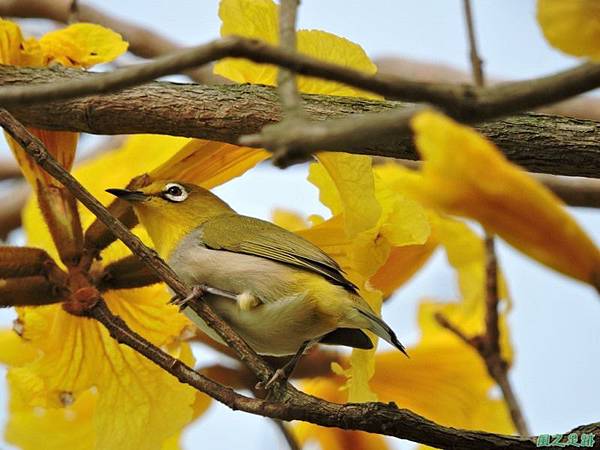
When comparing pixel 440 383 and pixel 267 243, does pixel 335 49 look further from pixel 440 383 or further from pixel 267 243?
pixel 440 383

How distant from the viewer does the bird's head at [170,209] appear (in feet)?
6.25

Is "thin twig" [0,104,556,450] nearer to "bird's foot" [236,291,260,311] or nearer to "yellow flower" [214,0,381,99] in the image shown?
"bird's foot" [236,291,260,311]

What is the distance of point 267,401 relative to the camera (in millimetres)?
1404

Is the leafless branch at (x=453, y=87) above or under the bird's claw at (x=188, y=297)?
above

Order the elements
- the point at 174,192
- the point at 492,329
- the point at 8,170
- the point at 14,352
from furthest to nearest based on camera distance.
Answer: the point at 8,170, the point at 14,352, the point at 492,329, the point at 174,192

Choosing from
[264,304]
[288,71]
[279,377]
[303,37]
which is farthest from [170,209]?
[288,71]

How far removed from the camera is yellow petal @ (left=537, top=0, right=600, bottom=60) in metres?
1.13

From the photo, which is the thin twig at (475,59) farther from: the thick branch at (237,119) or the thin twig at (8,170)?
the thin twig at (8,170)

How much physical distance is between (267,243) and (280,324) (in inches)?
7.9

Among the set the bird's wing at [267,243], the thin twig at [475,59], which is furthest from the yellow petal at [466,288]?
the bird's wing at [267,243]

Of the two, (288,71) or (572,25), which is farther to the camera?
(572,25)

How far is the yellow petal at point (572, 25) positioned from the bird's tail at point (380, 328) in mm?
619

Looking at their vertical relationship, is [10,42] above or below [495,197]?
above

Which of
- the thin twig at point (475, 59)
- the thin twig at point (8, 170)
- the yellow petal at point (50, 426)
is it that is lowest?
the yellow petal at point (50, 426)
